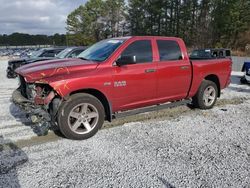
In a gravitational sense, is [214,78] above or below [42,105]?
above

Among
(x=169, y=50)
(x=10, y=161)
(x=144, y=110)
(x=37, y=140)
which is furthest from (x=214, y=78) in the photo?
(x=10, y=161)

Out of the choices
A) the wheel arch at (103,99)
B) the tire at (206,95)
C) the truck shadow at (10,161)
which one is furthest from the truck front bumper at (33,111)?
the tire at (206,95)

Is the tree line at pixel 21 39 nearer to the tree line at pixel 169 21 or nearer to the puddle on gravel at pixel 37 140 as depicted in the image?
the tree line at pixel 169 21

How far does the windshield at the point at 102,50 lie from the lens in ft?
18.0

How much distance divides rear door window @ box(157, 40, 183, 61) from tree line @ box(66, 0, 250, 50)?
36.7 metres

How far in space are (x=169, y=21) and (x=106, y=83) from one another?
54.6m

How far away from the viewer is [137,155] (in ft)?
14.2

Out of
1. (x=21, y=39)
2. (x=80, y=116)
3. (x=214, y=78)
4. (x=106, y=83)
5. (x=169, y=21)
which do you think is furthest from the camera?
(x=21, y=39)

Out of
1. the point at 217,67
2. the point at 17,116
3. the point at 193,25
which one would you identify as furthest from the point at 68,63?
the point at 193,25

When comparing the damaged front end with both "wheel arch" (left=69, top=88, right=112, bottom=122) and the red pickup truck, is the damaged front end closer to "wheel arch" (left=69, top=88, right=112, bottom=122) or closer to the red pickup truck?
the red pickup truck

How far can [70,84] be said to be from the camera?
15.5 ft

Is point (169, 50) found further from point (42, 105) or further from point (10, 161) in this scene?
point (10, 161)

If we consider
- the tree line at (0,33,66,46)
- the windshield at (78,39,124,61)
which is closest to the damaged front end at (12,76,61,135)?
the windshield at (78,39,124,61)

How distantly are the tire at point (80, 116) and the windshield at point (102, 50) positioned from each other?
0.94 metres
